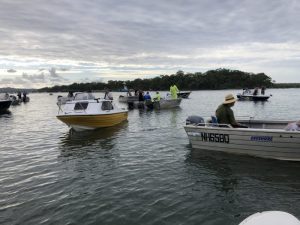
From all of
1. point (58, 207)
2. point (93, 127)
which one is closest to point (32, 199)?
point (58, 207)

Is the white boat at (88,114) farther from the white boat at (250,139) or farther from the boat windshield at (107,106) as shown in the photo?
the white boat at (250,139)

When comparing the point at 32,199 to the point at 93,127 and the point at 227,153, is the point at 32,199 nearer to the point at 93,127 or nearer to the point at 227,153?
the point at 227,153

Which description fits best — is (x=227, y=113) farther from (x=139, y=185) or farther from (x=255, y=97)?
(x=255, y=97)

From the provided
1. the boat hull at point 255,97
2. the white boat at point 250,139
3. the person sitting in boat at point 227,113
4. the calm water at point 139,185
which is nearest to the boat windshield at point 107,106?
the calm water at point 139,185

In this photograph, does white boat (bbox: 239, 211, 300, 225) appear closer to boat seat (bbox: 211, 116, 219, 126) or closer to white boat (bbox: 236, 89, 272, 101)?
boat seat (bbox: 211, 116, 219, 126)

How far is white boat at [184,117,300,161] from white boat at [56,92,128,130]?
28.6 feet

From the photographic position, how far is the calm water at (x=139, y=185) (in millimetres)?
8398

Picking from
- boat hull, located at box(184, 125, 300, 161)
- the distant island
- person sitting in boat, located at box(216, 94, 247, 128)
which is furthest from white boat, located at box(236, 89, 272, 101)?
the distant island

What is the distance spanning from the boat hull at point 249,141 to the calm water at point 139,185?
1.07ft

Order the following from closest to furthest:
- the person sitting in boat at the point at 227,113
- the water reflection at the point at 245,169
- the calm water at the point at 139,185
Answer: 1. the calm water at the point at 139,185
2. the water reflection at the point at 245,169
3. the person sitting in boat at the point at 227,113

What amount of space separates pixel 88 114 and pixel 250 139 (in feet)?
38.3

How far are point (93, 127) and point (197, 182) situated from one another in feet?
43.3

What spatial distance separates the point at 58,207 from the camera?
8.97 m

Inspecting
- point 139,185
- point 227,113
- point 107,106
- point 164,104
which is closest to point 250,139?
point 227,113
